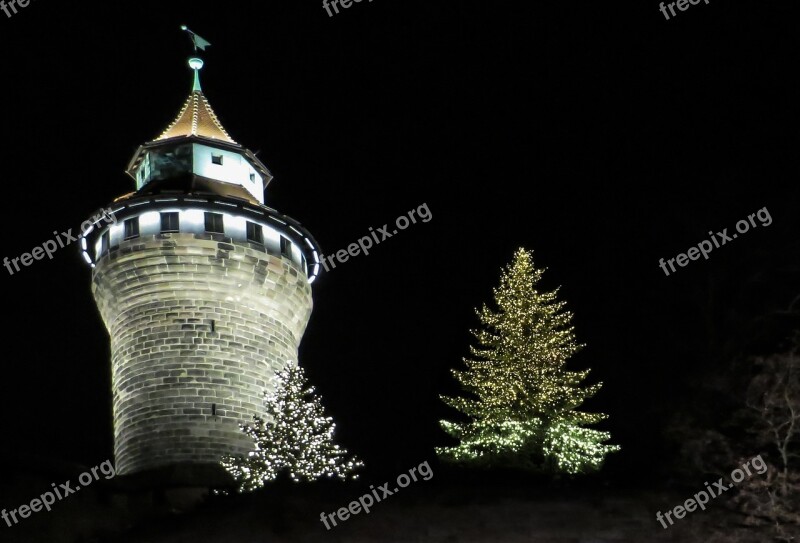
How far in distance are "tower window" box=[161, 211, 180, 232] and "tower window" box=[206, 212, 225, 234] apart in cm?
85

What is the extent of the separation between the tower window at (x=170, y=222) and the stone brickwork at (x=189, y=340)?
15.6 inches

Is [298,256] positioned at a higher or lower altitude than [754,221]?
higher

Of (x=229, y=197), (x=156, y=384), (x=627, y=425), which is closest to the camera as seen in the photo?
(x=156, y=384)

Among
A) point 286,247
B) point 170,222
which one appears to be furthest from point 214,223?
point 286,247

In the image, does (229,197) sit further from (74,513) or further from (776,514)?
(776,514)

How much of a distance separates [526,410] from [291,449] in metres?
6.21

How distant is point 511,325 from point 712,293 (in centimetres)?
630

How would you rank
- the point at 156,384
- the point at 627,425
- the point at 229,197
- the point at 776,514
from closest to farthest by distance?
the point at 776,514 → the point at 156,384 → the point at 229,197 → the point at 627,425

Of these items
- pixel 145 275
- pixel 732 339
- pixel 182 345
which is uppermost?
pixel 145 275

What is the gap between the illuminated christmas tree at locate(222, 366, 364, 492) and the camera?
112 ft

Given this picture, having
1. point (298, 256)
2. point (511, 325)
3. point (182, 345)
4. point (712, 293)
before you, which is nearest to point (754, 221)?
point (712, 293)

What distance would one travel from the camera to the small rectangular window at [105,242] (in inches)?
1545

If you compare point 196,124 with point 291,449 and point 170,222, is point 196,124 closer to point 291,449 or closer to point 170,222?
point 170,222

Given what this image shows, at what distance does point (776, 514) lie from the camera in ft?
80.3
